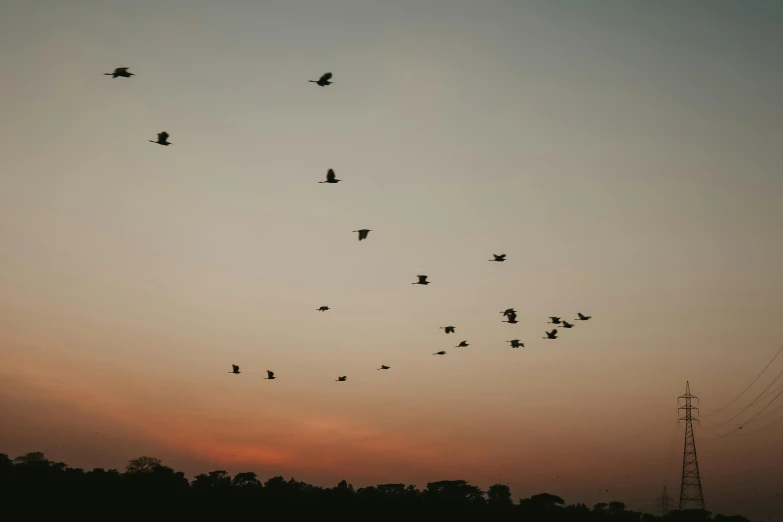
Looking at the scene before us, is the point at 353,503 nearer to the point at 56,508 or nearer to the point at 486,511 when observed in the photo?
the point at 486,511

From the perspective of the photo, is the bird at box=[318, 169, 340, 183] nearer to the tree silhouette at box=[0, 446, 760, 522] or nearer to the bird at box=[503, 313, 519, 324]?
the bird at box=[503, 313, 519, 324]

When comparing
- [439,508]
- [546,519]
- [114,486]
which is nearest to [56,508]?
[114,486]

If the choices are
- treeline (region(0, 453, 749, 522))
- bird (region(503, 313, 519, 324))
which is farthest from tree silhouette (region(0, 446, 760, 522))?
bird (region(503, 313, 519, 324))

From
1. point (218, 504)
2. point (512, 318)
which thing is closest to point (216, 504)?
point (218, 504)

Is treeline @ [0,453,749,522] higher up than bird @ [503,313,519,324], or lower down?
lower down

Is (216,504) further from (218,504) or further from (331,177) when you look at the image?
(331,177)

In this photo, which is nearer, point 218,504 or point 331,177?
point 331,177

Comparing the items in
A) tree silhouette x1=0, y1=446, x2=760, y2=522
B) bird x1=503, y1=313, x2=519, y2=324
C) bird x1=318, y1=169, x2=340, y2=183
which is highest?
bird x1=318, y1=169, x2=340, y2=183

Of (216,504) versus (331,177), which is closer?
(331,177)

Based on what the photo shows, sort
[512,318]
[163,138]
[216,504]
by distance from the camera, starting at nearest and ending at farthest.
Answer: [163,138] < [512,318] < [216,504]

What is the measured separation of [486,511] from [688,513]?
37.4 meters

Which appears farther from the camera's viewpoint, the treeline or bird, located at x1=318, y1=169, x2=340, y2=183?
the treeline

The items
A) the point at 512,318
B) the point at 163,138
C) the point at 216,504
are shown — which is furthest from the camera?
the point at 216,504

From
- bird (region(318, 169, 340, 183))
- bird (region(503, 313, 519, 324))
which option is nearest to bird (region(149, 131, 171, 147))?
bird (region(318, 169, 340, 183))
